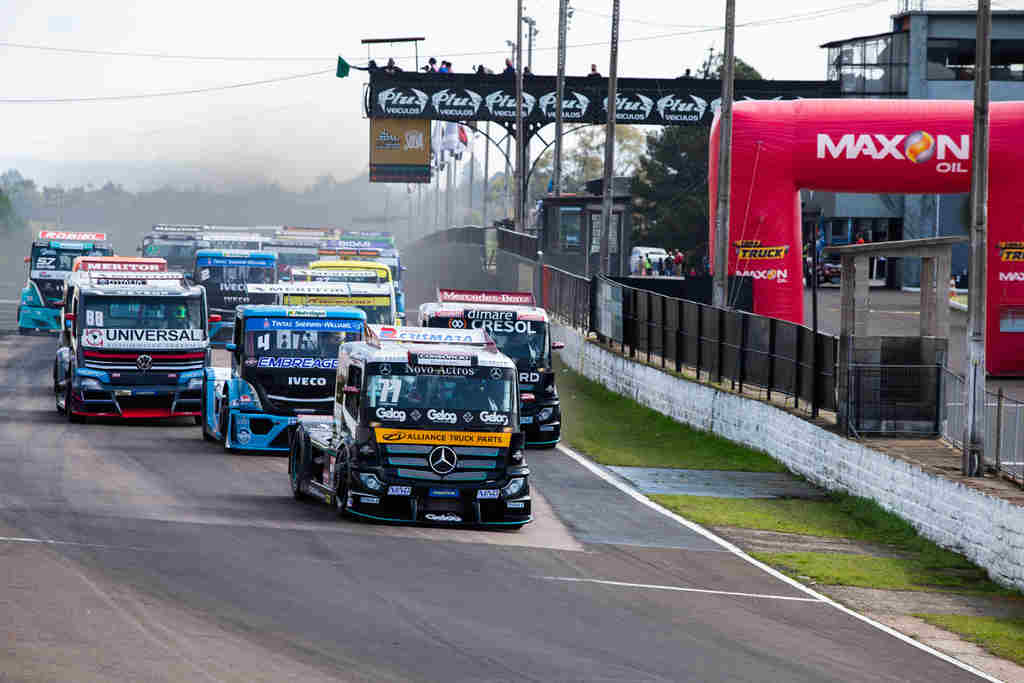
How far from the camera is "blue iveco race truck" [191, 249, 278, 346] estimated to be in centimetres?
4600

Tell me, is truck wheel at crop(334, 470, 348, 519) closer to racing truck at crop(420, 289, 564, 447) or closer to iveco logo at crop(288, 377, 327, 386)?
iveco logo at crop(288, 377, 327, 386)

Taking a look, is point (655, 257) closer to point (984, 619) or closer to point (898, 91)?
point (898, 91)

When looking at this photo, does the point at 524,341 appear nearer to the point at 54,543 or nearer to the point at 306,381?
the point at 306,381

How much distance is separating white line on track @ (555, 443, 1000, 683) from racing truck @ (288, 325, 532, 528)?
8.12 ft

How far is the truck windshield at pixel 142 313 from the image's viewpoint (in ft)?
93.0

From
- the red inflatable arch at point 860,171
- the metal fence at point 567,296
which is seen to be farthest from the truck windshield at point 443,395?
the metal fence at point 567,296

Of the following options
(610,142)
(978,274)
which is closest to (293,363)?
(978,274)

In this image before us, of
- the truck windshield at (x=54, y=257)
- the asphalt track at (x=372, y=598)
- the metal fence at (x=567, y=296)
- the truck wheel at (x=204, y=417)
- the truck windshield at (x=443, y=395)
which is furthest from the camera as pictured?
the truck windshield at (x=54, y=257)

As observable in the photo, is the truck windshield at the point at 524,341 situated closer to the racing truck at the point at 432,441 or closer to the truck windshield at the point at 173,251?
the racing truck at the point at 432,441

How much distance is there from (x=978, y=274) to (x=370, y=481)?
7.95 meters

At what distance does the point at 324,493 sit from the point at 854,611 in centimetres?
682

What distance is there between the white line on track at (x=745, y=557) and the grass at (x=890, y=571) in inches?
10.6

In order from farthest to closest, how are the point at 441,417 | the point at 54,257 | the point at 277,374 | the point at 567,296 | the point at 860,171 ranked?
1. the point at 54,257
2. the point at 567,296
3. the point at 860,171
4. the point at 277,374
5. the point at 441,417

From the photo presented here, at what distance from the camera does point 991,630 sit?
50.8 feet
